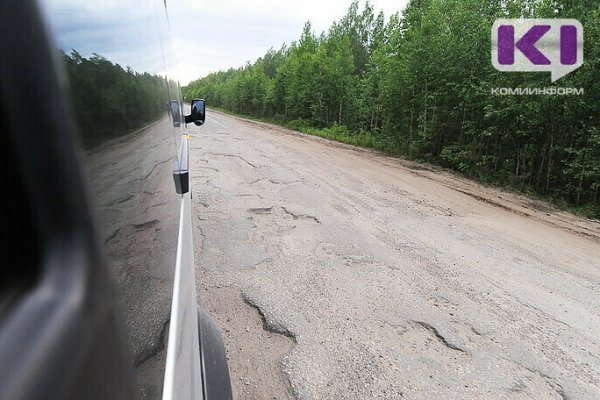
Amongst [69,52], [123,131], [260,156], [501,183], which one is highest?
[69,52]

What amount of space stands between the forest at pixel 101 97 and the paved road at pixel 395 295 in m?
1.82

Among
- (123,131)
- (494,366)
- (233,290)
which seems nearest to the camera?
(123,131)

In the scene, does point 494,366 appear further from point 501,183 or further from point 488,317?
point 501,183

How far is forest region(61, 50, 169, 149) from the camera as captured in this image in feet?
1.49

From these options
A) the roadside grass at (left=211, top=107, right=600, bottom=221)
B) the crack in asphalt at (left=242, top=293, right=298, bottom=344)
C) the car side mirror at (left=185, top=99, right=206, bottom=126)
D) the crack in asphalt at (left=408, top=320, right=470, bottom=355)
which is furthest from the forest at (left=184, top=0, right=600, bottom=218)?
the car side mirror at (left=185, top=99, right=206, bottom=126)

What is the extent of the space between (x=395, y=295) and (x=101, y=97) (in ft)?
9.69

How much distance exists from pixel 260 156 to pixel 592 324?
7.99 m

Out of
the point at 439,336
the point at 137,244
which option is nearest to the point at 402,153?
the point at 439,336

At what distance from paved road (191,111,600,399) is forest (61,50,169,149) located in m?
1.82

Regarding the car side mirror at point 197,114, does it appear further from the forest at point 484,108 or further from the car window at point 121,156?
the forest at point 484,108

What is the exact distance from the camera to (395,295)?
3109 mm

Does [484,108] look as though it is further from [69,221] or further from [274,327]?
[69,221]

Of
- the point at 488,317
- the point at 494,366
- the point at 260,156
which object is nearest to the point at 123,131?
the point at 494,366

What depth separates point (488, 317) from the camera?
285cm
